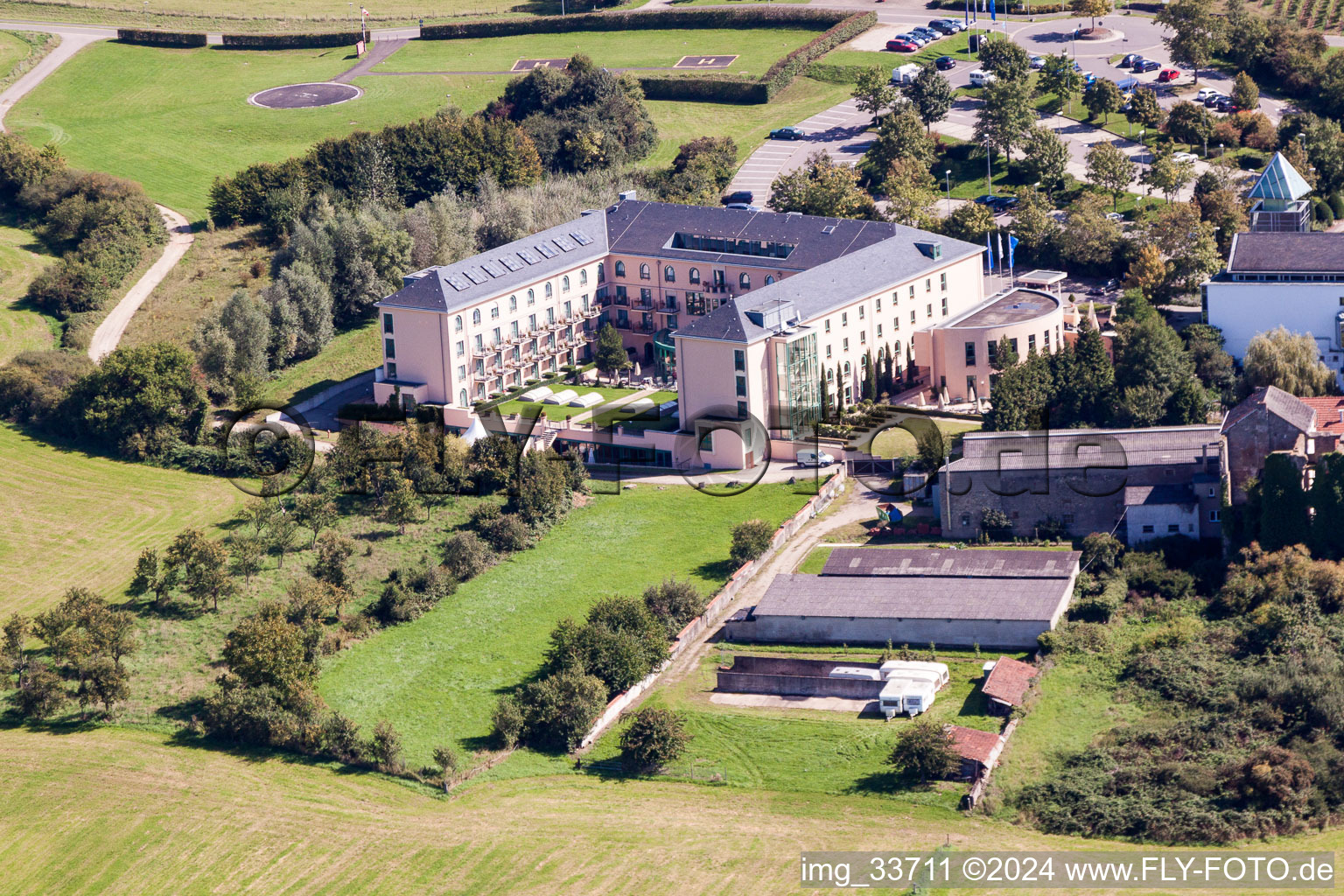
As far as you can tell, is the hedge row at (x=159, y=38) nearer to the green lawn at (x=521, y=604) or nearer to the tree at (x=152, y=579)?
the green lawn at (x=521, y=604)

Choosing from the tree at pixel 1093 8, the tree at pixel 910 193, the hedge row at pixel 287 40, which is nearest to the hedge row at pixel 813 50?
the tree at pixel 1093 8

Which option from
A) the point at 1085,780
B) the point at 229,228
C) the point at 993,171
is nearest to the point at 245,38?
the point at 229,228

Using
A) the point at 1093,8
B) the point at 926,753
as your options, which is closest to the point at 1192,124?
the point at 1093,8

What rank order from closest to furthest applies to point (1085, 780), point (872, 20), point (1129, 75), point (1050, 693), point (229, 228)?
point (1085, 780) < point (1050, 693) < point (229, 228) < point (1129, 75) < point (872, 20)

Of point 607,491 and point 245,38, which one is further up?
point 245,38

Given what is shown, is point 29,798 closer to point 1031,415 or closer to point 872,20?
point 1031,415

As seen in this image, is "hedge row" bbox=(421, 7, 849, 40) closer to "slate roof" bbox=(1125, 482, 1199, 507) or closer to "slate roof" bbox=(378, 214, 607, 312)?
"slate roof" bbox=(378, 214, 607, 312)

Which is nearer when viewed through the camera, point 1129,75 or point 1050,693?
point 1050,693
